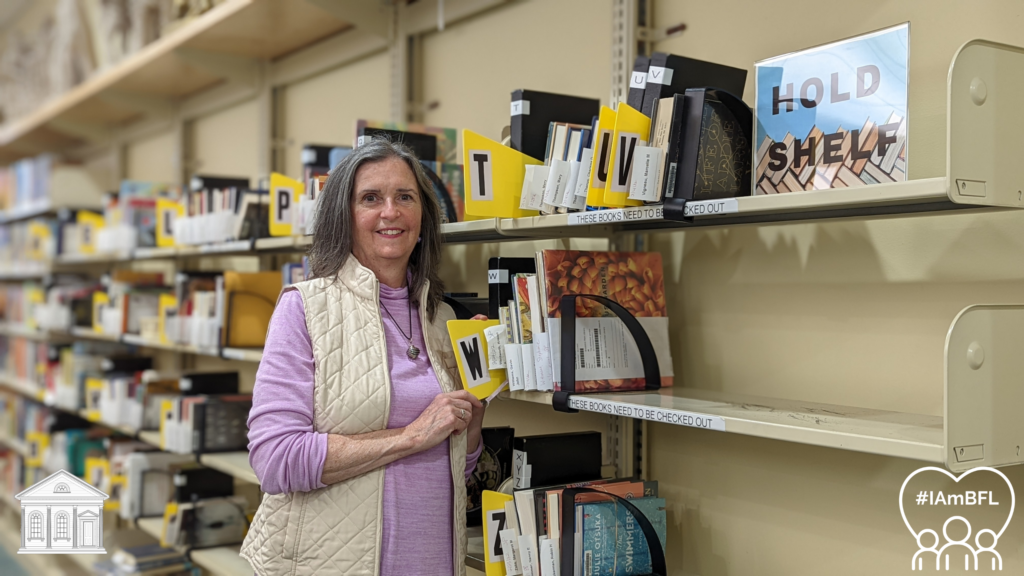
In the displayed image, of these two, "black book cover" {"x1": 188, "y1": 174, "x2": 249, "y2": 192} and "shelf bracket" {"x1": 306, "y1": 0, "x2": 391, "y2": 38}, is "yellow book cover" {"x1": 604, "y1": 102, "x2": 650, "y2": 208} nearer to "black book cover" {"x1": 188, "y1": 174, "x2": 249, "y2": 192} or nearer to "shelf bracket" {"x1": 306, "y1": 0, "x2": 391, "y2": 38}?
"shelf bracket" {"x1": 306, "y1": 0, "x2": 391, "y2": 38}

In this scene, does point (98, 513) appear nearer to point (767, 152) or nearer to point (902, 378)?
point (767, 152)

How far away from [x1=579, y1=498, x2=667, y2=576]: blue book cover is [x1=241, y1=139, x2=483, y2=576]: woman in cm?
29

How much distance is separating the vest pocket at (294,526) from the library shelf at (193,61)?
1893mm

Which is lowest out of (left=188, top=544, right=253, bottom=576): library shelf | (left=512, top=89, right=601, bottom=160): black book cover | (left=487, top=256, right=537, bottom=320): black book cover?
(left=188, top=544, right=253, bottom=576): library shelf

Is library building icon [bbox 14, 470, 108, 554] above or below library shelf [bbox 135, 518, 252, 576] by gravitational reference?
above

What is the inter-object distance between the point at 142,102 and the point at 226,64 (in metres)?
1.19

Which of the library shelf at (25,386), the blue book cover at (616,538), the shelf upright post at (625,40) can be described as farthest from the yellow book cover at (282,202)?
the library shelf at (25,386)

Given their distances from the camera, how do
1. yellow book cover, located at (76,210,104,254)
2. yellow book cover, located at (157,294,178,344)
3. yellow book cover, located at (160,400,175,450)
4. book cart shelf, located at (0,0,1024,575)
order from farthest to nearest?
yellow book cover, located at (76,210,104,254), yellow book cover, located at (157,294,178,344), yellow book cover, located at (160,400,175,450), book cart shelf, located at (0,0,1024,575)

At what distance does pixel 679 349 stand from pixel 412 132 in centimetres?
98

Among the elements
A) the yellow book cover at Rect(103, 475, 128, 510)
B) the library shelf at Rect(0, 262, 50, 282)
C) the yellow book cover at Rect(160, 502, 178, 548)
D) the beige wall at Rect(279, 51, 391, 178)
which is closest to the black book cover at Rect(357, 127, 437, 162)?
the beige wall at Rect(279, 51, 391, 178)

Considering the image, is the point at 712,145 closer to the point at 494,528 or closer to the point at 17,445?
the point at 494,528

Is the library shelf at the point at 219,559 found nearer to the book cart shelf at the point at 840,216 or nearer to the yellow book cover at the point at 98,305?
the book cart shelf at the point at 840,216

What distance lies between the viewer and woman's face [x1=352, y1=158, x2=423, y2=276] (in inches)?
74.1

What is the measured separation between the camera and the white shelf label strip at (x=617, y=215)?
5.35ft
